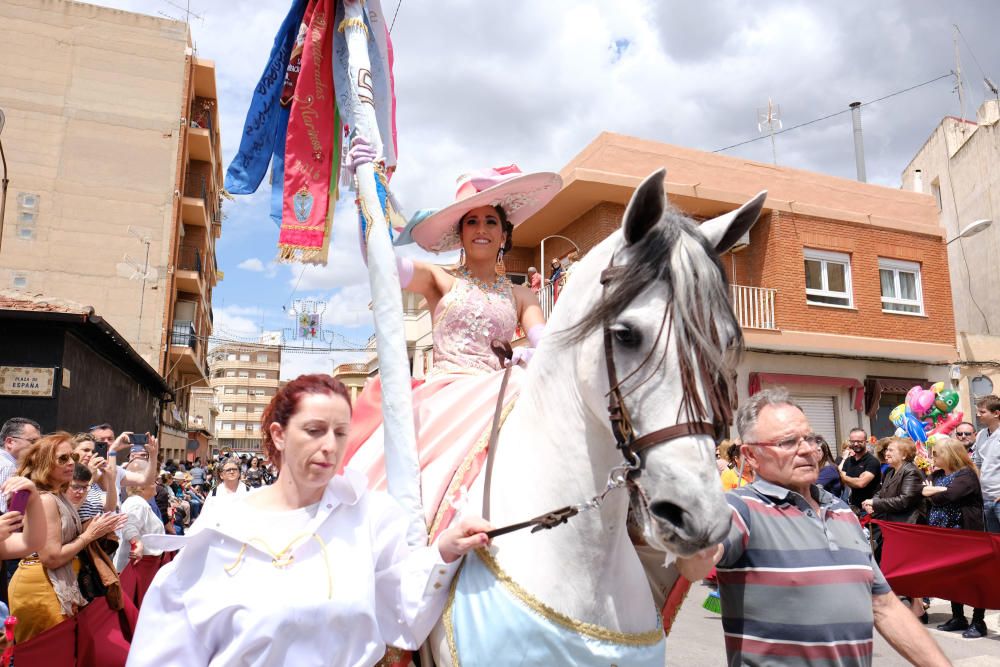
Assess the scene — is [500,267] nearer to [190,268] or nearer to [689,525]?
[689,525]

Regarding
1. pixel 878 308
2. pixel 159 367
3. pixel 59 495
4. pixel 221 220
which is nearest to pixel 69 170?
pixel 159 367

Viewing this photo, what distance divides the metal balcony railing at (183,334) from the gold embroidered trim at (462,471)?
27816 mm

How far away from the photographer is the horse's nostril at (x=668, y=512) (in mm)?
1576

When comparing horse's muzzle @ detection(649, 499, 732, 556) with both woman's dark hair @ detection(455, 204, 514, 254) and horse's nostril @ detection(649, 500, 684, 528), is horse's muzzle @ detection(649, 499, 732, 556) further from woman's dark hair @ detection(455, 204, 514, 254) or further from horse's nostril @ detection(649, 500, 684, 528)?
woman's dark hair @ detection(455, 204, 514, 254)

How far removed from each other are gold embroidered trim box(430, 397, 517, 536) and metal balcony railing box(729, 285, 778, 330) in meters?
14.2

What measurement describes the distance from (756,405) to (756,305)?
14.0 m

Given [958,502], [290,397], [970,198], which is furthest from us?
[970,198]

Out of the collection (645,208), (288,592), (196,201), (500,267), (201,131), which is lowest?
(288,592)

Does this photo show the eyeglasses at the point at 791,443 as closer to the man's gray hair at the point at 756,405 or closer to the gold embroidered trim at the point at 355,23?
the man's gray hair at the point at 756,405

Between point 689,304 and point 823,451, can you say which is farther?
point 823,451

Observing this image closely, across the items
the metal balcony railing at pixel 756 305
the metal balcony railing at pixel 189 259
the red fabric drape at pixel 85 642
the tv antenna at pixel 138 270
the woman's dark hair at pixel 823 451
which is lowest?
the red fabric drape at pixel 85 642

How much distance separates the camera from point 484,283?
125 inches

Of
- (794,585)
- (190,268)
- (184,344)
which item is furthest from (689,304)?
(190,268)

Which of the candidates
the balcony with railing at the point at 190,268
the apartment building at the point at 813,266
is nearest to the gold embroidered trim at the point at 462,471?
the apartment building at the point at 813,266
